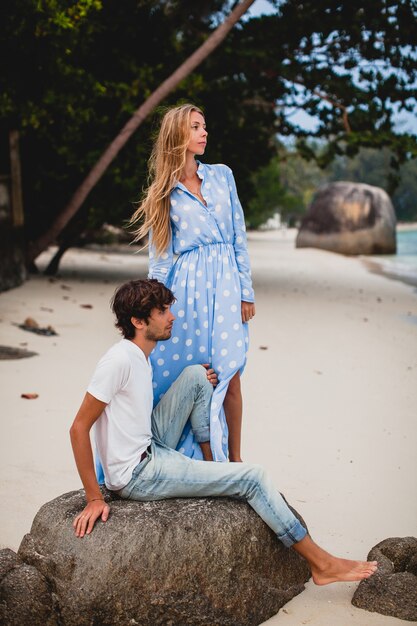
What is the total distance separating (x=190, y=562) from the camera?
10.1 feet

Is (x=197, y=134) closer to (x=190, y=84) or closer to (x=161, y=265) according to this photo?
(x=161, y=265)

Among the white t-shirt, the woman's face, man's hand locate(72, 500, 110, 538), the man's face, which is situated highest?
the woman's face

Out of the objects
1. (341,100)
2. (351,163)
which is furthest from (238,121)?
(351,163)

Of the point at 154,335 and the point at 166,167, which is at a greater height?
the point at 166,167

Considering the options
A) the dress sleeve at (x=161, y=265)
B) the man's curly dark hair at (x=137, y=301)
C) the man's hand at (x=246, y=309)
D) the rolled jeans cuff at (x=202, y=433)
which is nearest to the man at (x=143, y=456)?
the man's curly dark hair at (x=137, y=301)

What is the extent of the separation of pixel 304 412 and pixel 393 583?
2850 mm

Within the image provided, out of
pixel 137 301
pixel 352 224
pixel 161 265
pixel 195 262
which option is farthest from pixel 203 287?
pixel 352 224

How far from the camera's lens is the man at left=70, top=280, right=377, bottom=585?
319 cm

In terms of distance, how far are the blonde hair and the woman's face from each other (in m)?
0.02

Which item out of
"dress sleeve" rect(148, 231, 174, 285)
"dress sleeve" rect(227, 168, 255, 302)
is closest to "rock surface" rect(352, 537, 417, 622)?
"dress sleeve" rect(227, 168, 255, 302)

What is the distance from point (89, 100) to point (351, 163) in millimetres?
75725

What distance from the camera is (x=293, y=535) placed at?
3260mm

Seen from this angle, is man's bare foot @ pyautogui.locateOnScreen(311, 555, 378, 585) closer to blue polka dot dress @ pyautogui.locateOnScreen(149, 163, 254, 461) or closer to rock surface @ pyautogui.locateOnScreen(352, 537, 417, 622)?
rock surface @ pyautogui.locateOnScreen(352, 537, 417, 622)

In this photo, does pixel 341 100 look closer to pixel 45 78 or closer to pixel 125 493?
pixel 45 78
